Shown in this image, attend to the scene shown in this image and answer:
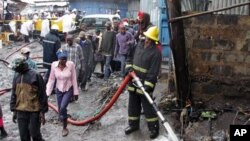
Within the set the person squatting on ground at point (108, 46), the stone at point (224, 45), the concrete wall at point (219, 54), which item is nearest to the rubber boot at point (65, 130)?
the concrete wall at point (219, 54)

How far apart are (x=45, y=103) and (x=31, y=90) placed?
32 cm

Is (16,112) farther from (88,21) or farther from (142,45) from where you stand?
(88,21)

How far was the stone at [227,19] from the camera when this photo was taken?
7.53 m

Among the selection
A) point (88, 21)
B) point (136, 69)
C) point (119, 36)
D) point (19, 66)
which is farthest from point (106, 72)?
point (88, 21)

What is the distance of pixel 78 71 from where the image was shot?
35.2 ft

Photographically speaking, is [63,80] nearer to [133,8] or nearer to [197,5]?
[197,5]

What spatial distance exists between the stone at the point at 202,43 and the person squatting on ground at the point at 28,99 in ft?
10.3

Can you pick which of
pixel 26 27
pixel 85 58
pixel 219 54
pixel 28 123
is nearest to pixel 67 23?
pixel 26 27

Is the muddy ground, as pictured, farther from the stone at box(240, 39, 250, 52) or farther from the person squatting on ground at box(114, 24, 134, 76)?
the person squatting on ground at box(114, 24, 134, 76)

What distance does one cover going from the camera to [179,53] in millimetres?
7465

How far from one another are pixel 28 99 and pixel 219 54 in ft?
12.1

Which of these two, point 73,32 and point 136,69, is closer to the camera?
point 136,69

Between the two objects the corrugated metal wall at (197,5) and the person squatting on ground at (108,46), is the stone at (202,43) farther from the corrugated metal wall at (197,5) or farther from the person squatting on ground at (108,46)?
the person squatting on ground at (108,46)

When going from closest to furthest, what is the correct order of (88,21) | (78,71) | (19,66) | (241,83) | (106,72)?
(19,66), (241,83), (78,71), (106,72), (88,21)
